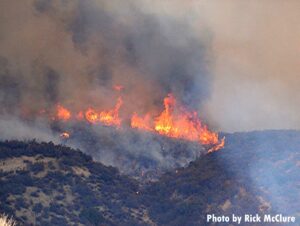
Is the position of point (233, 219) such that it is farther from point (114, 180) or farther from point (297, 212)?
point (114, 180)

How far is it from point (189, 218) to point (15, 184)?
43.8 meters

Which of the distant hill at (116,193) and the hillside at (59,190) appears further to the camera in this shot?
the distant hill at (116,193)

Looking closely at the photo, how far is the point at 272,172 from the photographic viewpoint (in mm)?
190500

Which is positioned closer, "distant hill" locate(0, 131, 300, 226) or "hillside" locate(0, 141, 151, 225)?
"hillside" locate(0, 141, 151, 225)

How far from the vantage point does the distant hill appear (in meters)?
164

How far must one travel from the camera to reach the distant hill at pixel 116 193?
16362cm

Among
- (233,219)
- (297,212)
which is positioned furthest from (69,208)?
(297,212)

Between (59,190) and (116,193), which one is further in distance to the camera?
(116,193)

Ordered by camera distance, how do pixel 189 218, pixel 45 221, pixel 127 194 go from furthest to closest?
pixel 127 194 → pixel 189 218 → pixel 45 221

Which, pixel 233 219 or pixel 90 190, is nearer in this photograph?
pixel 233 219

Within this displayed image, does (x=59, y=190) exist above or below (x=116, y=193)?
below

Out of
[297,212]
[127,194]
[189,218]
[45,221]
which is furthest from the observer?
[127,194]

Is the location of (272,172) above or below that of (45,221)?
above

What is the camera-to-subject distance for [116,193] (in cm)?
18738
